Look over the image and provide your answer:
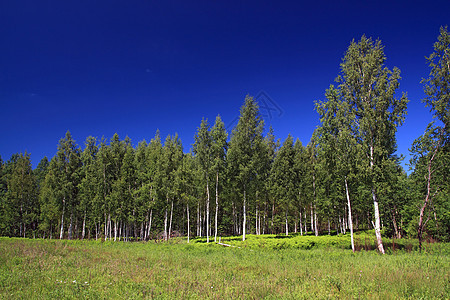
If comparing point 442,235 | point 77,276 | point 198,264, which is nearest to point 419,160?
point 442,235

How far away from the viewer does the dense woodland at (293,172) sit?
1789cm

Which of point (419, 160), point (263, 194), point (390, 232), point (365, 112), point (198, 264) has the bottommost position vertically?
point (390, 232)

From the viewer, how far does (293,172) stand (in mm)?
35344

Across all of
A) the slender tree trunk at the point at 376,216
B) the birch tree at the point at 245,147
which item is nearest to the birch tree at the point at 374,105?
the slender tree trunk at the point at 376,216

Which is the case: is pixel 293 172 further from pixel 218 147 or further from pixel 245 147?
pixel 218 147

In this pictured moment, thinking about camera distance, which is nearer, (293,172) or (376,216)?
(376,216)

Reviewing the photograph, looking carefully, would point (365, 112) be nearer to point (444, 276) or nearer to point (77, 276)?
point (444, 276)

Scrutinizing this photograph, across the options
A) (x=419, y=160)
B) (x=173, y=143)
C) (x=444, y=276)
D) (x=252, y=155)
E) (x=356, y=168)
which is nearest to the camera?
(x=444, y=276)

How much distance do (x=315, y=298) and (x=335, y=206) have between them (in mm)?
32873

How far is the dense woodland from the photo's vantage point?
1789 cm

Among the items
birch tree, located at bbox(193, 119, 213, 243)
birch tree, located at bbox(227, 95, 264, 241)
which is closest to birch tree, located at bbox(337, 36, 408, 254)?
birch tree, located at bbox(227, 95, 264, 241)

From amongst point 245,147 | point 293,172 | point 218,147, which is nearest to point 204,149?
point 218,147

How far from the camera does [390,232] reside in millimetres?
33031

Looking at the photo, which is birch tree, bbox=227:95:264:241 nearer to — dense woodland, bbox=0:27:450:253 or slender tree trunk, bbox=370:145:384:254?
dense woodland, bbox=0:27:450:253
